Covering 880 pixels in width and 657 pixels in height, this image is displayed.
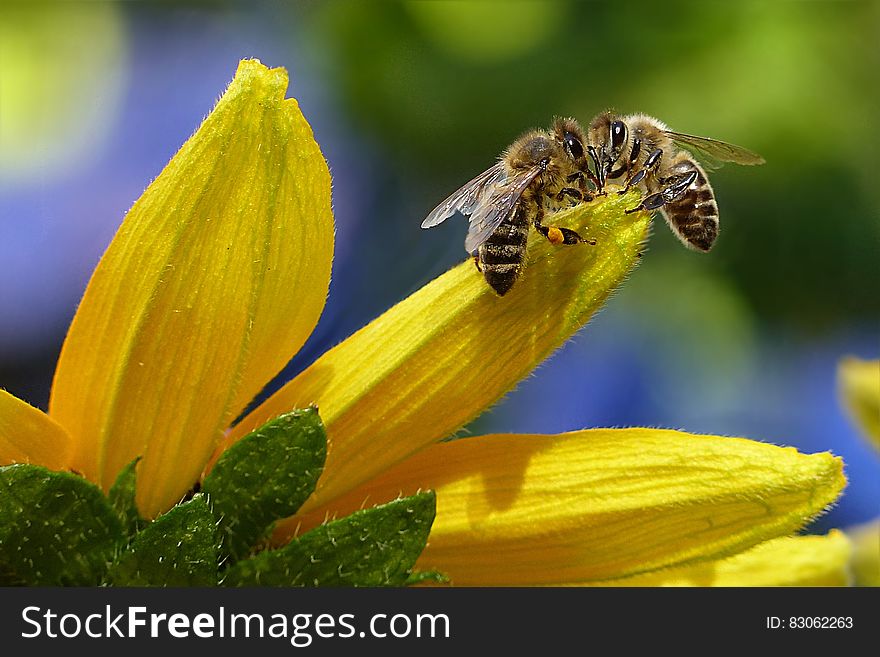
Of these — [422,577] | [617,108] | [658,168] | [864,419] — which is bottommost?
[422,577]

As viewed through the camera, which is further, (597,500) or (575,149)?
(575,149)

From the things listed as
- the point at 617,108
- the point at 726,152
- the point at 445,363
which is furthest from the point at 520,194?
the point at 617,108

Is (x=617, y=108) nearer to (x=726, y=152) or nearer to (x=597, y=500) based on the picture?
(x=726, y=152)

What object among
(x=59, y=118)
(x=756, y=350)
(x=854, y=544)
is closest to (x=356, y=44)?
(x=59, y=118)

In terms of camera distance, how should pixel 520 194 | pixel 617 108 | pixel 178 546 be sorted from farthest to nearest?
pixel 617 108 → pixel 520 194 → pixel 178 546

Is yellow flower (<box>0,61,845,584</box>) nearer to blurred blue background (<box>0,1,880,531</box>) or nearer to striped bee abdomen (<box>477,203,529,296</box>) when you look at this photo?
striped bee abdomen (<box>477,203,529,296</box>)

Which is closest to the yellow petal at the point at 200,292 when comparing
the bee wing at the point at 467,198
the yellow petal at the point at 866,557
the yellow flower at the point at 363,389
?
the yellow flower at the point at 363,389
